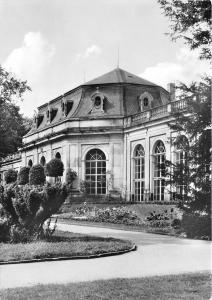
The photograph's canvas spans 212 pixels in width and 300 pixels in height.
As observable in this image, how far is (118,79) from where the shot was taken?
41.7 metres

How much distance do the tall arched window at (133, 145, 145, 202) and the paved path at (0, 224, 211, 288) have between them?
23124mm

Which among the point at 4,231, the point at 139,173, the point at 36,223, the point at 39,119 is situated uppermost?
the point at 39,119

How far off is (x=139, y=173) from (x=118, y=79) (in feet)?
26.5

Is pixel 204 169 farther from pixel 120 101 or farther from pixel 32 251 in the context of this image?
pixel 120 101

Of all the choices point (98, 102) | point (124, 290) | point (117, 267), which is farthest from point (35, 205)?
point (98, 102)

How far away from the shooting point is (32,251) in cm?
1299

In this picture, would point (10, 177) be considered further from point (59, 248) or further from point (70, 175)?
point (59, 248)

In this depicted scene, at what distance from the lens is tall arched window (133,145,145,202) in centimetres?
3775

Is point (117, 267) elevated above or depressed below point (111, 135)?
below

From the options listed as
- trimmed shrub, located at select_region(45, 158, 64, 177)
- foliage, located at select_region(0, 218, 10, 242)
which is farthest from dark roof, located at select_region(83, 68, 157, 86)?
foliage, located at select_region(0, 218, 10, 242)

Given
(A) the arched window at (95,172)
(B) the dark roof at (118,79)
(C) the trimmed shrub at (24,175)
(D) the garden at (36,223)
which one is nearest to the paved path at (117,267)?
(D) the garden at (36,223)

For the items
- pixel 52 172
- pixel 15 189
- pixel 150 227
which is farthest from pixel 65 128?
pixel 15 189

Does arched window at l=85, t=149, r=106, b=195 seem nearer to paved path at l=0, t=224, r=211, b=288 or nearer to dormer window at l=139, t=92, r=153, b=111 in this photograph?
dormer window at l=139, t=92, r=153, b=111

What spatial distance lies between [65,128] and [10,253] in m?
29.1
